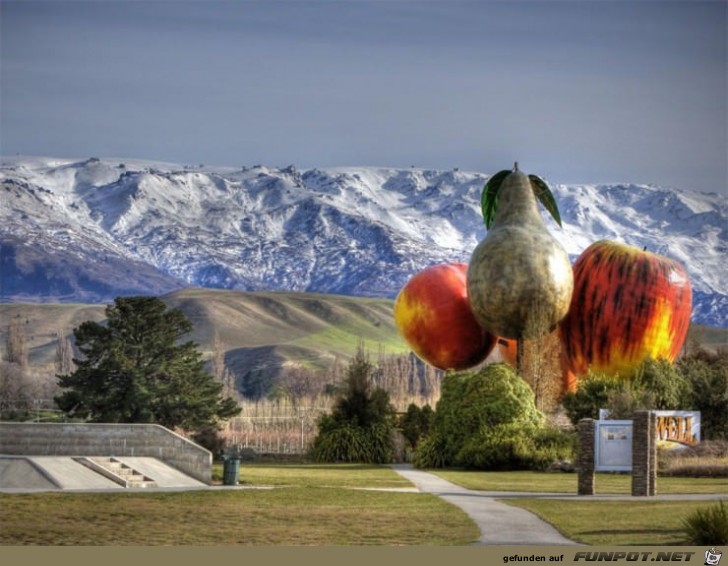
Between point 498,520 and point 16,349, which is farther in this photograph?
point 16,349

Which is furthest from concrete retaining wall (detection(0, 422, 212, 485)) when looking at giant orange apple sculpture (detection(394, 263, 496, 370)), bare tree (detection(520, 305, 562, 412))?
giant orange apple sculpture (detection(394, 263, 496, 370))

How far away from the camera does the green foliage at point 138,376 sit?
57.9 m

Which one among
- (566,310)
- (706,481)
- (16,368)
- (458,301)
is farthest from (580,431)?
(16,368)

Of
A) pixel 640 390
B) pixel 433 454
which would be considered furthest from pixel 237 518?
pixel 640 390

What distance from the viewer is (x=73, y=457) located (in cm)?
4384

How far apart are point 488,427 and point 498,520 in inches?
844

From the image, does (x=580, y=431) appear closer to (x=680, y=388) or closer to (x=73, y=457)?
(x=73, y=457)

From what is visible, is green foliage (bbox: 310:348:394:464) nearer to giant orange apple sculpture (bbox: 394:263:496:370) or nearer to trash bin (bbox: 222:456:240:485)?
giant orange apple sculpture (bbox: 394:263:496:370)

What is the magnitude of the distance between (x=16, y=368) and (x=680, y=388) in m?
56.0

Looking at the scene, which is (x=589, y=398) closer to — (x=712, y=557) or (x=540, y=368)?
(x=540, y=368)

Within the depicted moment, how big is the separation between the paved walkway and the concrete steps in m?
7.67

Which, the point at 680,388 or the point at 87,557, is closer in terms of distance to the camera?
the point at 87,557

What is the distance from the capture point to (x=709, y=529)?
3009cm

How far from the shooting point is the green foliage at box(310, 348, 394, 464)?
201ft
